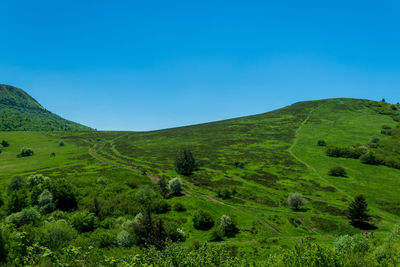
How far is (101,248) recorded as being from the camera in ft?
135

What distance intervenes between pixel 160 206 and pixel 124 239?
1916 centimetres

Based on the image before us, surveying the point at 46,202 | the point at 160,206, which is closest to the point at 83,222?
the point at 46,202

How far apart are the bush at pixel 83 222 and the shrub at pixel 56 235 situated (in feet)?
24.4

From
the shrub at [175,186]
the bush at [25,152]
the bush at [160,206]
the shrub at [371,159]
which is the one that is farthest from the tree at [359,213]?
the bush at [25,152]

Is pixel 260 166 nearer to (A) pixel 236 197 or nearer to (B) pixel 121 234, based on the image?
(A) pixel 236 197

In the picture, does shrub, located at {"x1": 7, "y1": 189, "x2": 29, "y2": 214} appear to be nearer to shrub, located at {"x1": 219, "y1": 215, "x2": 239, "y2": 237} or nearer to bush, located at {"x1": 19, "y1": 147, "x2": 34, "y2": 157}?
shrub, located at {"x1": 219, "y1": 215, "x2": 239, "y2": 237}

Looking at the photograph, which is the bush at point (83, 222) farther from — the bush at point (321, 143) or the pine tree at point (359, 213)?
the bush at point (321, 143)

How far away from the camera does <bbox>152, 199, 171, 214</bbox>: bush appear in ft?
199

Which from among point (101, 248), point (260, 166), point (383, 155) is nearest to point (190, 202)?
point (101, 248)

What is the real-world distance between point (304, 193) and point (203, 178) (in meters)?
40.7

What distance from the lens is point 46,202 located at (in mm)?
58406

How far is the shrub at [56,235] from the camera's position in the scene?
1485 inches

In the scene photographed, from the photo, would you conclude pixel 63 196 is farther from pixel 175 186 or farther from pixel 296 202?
pixel 296 202

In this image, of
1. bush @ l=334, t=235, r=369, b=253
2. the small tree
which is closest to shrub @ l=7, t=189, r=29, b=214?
bush @ l=334, t=235, r=369, b=253
